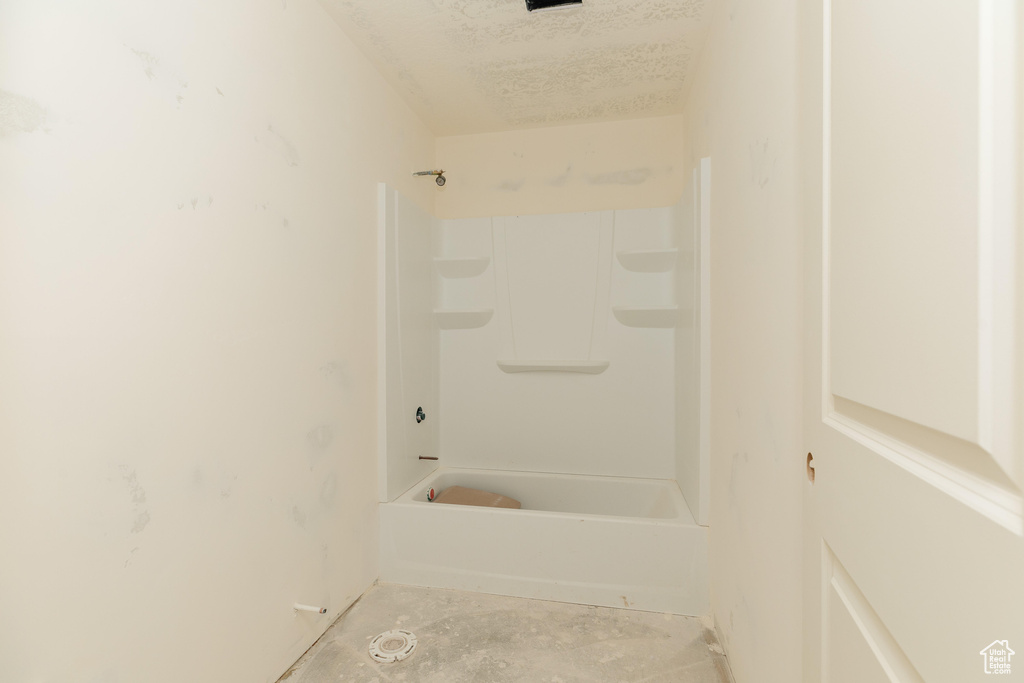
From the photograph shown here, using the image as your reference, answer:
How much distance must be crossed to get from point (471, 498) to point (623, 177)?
6.46 ft

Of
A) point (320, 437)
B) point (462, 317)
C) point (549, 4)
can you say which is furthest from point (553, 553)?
point (549, 4)

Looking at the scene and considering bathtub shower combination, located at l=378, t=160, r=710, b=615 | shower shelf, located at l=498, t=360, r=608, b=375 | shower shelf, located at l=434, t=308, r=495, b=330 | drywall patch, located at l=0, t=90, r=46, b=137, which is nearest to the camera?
drywall patch, located at l=0, t=90, r=46, b=137

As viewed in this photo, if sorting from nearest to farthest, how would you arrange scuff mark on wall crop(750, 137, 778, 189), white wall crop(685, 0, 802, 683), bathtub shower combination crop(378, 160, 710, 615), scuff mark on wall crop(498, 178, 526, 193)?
white wall crop(685, 0, 802, 683) < scuff mark on wall crop(750, 137, 778, 189) < bathtub shower combination crop(378, 160, 710, 615) < scuff mark on wall crop(498, 178, 526, 193)

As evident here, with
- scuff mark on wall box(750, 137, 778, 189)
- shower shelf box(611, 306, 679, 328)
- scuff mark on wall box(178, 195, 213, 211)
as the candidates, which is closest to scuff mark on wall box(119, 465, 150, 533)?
scuff mark on wall box(178, 195, 213, 211)

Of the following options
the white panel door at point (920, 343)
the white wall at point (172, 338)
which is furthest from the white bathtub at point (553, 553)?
the white panel door at point (920, 343)

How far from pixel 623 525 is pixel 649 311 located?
3.64 ft

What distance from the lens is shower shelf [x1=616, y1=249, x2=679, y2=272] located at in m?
2.41

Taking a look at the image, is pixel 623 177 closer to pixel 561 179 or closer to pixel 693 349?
pixel 561 179

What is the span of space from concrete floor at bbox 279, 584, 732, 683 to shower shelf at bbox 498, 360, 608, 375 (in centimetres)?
117

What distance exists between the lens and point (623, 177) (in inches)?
105

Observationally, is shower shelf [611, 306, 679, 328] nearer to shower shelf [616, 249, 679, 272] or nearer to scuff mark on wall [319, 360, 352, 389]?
shower shelf [616, 249, 679, 272]

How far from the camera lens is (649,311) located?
245 centimetres

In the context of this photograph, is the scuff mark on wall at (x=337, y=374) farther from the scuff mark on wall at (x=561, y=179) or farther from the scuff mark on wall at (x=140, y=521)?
the scuff mark on wall at (x=561, y=179)

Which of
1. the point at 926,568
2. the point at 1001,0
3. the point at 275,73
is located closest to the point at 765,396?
the point at 926,568
